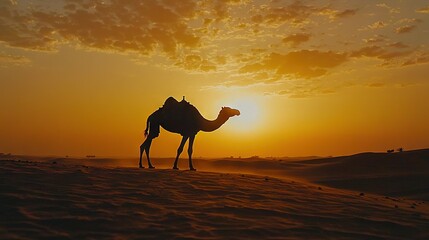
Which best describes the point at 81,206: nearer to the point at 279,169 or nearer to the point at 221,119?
the point at 221,119

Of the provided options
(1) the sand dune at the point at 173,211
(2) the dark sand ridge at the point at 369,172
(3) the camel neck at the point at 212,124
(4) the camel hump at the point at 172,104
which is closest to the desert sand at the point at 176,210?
(1) the sand dune at the point at 173,211

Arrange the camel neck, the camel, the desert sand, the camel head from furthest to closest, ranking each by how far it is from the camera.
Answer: the camel head, the camel neck, the camel, the desert sand

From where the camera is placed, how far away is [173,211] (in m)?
8.77

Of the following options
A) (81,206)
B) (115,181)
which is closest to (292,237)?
(81,206)

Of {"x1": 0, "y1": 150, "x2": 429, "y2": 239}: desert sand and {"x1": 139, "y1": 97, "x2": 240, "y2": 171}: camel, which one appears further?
{"x1": 139, "y1": 97, "x2": 240, "y2": 171}: camel

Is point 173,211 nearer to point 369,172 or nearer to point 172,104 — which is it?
point 172,104

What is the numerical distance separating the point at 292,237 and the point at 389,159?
1892 cm

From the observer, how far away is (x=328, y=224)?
344 inches

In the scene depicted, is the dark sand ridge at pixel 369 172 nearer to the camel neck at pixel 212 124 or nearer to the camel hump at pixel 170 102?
the camel neck at pixel 212 124

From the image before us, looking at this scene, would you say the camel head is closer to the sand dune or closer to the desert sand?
the desert sand

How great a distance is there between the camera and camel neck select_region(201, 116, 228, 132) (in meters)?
19.1

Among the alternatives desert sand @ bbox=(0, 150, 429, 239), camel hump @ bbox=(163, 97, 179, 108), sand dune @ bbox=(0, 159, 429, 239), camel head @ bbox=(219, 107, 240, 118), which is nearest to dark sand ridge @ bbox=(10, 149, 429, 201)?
camel head @ bbox=(219, 107, 240, 118)

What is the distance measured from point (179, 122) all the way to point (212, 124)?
1623mm

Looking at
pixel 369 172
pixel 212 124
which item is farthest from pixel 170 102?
pixel 369 172
